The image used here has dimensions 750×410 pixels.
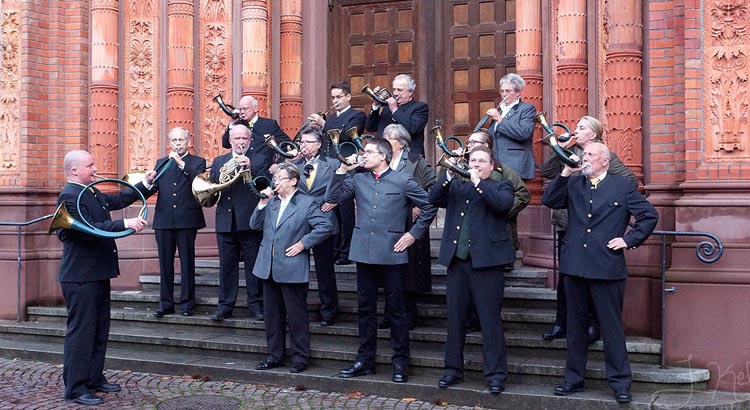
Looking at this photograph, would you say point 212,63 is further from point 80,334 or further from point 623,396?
point 623,396

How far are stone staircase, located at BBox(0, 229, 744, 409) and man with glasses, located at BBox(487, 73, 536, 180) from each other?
1260 mm

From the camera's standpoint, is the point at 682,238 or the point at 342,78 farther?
the point at 342,78

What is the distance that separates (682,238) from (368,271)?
279cm

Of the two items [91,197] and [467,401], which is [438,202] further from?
[91,197]

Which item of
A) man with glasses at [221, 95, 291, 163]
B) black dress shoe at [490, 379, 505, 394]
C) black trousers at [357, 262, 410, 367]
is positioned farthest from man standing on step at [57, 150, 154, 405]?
black dress shoe at [490, 379, 505, 394]

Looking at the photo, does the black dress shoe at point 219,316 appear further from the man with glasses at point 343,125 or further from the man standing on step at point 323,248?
the man with glasses at point 343,125

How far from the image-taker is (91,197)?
718cm

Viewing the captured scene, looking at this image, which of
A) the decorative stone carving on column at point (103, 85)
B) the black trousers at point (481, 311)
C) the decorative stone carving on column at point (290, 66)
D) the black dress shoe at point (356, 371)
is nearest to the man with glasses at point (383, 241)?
the black dress shoe at point (356, 371)

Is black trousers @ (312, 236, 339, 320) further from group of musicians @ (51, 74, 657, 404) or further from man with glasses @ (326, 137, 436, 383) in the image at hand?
man with glasses @ (326, 137, 436, 383)

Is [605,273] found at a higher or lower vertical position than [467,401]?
higher

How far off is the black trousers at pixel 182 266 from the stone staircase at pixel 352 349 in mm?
210

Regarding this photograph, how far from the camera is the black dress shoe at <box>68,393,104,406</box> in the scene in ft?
22.9

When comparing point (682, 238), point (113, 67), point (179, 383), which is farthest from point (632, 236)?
point (113, 67)

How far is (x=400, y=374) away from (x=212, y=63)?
5.81 metres
